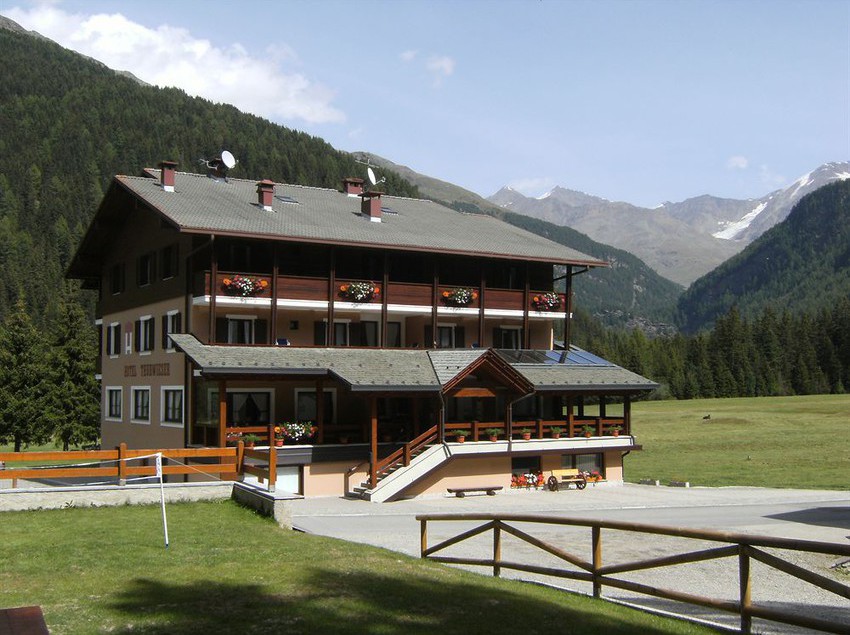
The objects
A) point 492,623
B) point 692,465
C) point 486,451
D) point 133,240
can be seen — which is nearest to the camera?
point 492,623

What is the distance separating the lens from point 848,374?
469 feet

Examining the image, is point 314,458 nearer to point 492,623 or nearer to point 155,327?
point 155,327

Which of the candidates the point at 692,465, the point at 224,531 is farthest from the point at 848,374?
the point at 224,531

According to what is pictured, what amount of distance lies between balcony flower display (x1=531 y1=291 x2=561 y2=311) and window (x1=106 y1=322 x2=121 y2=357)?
18140mm

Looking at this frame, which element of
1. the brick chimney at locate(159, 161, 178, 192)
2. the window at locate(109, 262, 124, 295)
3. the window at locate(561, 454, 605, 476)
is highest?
the brick chimney at locate(159, 161, 178, 192)

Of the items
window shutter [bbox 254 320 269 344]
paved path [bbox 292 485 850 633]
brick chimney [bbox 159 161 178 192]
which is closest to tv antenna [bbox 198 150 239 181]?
brick chimney [bbox 159 161 178 192]

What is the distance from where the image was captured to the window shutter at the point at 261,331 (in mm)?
35875

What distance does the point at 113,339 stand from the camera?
43594 millimetres

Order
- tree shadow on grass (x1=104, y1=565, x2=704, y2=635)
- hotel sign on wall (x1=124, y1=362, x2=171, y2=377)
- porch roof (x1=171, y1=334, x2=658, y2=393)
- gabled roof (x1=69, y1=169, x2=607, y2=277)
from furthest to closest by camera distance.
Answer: hotel sign on wall (x1=124, y1=362, x2=171, y2=377) → gabled roof (x1=69, y1=169, x2=607, y2=277) → porch roof (x1=171, y1=334, x2=658, y2=393) → tree shadow on grass (x1=104, y1=565, x2=704, y2=635)

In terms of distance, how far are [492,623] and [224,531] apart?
8.62 m

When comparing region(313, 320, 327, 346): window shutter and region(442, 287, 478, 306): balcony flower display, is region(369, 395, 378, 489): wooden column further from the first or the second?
region(442, 287, 478, 306): balcony flower display

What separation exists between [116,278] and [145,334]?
5456 mm

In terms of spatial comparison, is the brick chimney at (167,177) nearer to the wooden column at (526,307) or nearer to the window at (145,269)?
the window at (145,269)

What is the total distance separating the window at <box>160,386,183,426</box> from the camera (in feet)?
118
